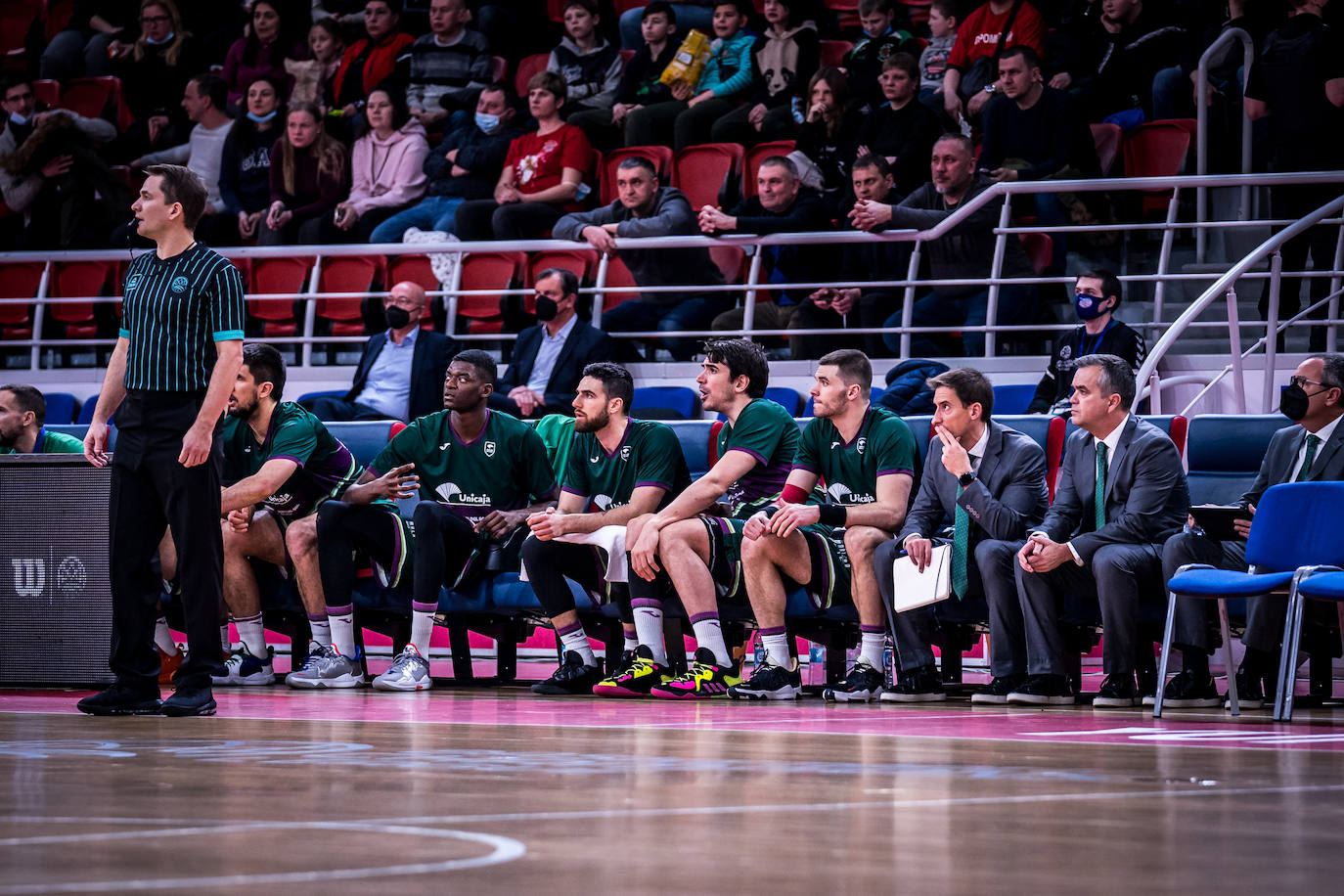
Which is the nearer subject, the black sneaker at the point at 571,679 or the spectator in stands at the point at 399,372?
the black sneaker at the point at 571,679

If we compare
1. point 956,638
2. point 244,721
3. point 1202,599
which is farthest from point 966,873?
point 956,638

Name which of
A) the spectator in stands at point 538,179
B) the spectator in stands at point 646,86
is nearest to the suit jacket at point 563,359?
the spectator in stands at point 538,179

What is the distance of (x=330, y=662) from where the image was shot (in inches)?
298

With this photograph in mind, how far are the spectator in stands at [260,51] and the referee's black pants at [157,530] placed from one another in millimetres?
8500

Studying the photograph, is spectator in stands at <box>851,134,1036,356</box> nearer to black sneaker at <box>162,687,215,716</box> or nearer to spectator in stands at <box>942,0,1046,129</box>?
spectator in stands at <box>942,0,1046,129</box>

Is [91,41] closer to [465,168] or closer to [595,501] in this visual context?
[465,168]

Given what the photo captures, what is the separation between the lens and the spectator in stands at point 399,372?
9711 millimetres

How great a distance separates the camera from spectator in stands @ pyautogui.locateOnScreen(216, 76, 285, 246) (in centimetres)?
1252

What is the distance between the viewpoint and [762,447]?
7.38m

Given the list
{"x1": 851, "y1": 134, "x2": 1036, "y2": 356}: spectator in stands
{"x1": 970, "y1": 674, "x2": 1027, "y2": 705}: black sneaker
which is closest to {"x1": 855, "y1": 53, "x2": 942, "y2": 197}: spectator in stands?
{"x1": 851, "y1": 134, "x2": 1036, "y2": 356}: spectator in stands

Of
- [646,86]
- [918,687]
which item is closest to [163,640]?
[918,687]

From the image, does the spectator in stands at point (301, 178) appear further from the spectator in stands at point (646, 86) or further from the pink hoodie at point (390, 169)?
the spectator in stands at point (646, 86)

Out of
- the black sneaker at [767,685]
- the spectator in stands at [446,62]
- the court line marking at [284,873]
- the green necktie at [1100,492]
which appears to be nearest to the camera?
the court line marking at [284,873]

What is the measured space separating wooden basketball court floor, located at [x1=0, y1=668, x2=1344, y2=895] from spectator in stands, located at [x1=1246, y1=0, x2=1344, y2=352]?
4.54m
